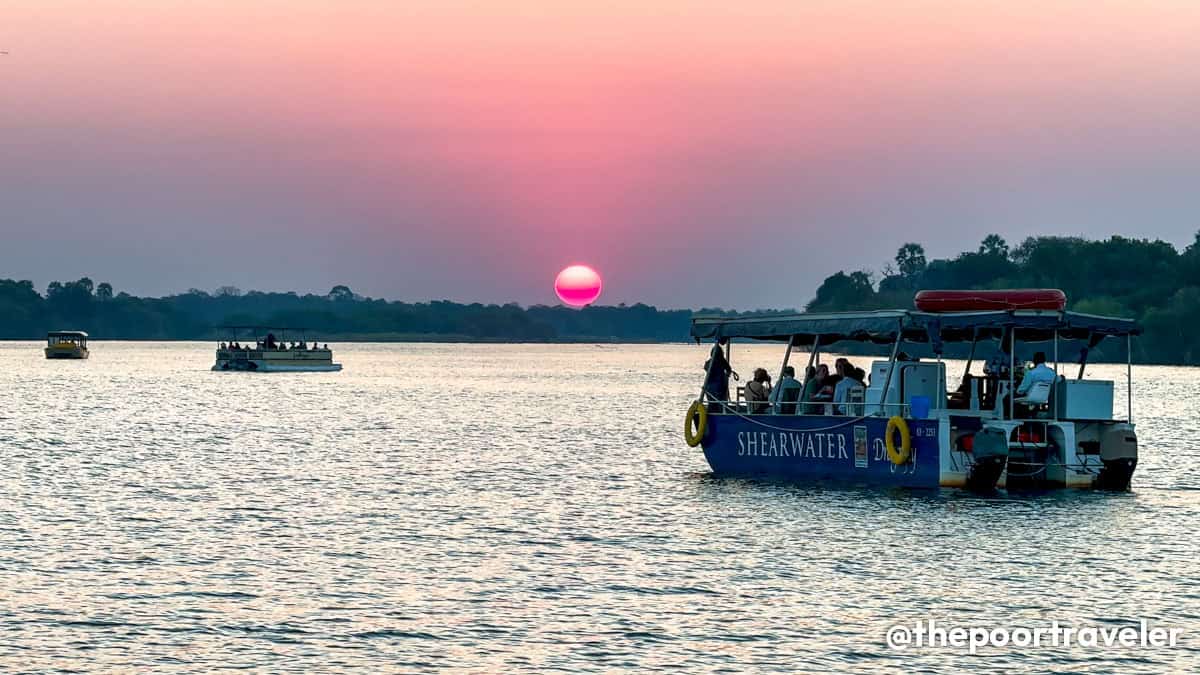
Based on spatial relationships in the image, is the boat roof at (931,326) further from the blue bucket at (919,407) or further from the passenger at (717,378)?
the blue bucket at (919,407)

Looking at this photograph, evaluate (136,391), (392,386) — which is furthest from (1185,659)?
(392,386)

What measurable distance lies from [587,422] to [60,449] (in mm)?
30872

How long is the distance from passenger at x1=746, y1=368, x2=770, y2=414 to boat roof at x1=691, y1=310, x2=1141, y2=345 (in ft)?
4.07

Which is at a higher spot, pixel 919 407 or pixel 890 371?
pixel 890 371

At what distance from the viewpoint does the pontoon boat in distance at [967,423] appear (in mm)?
36375

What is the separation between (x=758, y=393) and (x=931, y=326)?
6.19 meters

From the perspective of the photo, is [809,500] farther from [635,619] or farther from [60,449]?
[60,449]

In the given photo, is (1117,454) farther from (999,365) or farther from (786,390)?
(786,390)

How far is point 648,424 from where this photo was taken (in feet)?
265

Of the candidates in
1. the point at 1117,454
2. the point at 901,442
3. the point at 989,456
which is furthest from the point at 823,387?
the point at 1117,454

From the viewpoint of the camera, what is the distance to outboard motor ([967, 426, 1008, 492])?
3575 cm

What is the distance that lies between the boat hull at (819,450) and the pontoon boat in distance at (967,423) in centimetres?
4

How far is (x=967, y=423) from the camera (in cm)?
3681

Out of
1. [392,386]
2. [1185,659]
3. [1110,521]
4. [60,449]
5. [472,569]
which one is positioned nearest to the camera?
[1185,659]
